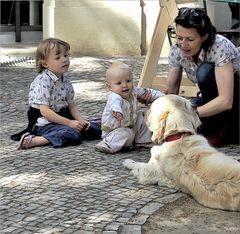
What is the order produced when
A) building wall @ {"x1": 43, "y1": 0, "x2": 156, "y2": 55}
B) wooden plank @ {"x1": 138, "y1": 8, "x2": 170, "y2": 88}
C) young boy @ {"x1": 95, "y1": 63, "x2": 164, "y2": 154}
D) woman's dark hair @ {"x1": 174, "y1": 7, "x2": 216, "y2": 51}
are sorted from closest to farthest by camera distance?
woman's dark hair @ {"x1": 174, "y1": 7, "x2": 216, "y2": 51} → young boy @ {"x1": 95, "y1": 63, "x2": 164, "y2": 154} → wooden plank @ {"x1": 138, "y1": 8, "x2": 170, "y2": 88} → building wall @ {"x1": 43, "y1": 0, "x2": 156, "y2": 55}

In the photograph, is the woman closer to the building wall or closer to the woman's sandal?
the woman's sandal

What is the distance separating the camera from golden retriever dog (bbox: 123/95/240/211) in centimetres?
409

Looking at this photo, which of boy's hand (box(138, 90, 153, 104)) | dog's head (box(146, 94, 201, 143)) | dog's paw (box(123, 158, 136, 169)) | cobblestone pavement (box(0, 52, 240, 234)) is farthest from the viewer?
boy's hand (box(138, 90, 153, 104))

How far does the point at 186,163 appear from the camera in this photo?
4340 millimetres

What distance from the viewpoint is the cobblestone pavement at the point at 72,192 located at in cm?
394

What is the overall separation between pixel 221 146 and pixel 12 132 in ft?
6.35

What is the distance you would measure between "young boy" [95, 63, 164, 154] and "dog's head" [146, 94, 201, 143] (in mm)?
709

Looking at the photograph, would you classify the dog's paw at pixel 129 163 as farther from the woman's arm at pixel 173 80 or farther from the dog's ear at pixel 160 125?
the woman's arm at pixel 173 80

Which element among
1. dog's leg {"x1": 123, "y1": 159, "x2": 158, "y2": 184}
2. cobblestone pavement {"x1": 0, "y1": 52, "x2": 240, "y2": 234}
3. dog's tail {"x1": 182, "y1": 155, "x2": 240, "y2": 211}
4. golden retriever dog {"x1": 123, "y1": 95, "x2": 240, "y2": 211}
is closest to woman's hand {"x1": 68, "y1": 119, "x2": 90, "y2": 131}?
cobblestone pavement {"x1": 0, "y1": 52, "x2": 240, "y2": 234}

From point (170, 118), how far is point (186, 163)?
0.36 metres

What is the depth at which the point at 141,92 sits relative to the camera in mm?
5590

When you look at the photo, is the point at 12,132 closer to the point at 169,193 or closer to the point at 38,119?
the point at 38,119

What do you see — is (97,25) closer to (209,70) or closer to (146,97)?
(146,97)

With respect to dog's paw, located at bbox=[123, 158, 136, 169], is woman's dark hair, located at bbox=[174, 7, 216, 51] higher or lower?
higher
